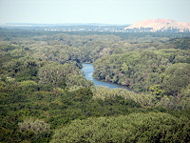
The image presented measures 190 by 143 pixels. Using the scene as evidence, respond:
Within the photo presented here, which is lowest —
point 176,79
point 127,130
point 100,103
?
point 176,79

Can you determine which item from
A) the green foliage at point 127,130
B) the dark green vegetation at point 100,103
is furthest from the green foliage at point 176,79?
the green foliage at point 127,130

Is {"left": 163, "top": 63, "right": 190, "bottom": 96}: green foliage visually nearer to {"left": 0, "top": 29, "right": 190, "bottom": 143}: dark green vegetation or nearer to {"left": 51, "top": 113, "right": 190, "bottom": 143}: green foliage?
{"left": 0, "top": 29, "right": 190, "bottom": 143}: dark green vegetation

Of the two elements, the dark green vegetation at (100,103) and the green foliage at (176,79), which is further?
the green foliage at (176,79)

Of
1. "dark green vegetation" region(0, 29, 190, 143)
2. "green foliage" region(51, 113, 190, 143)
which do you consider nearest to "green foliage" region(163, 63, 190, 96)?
"dark green vegetation" region(0, 29, 190, 143)

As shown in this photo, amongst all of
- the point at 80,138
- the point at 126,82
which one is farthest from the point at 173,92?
the point at 80,138

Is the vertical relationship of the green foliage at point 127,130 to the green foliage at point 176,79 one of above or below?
above

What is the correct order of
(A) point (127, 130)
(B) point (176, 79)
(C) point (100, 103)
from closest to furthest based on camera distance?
(A) point (127, 130) < (C) point (100, 103) < (B) point (176, 79)

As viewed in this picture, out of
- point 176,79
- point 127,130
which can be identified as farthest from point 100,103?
point 176,79

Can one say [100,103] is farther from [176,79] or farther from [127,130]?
[176,79]

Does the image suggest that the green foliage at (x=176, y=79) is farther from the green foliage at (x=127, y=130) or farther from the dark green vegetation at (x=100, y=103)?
the green foliage at (x=127, y=130)
